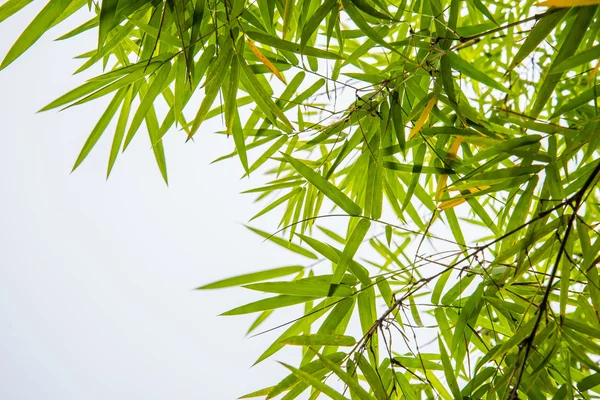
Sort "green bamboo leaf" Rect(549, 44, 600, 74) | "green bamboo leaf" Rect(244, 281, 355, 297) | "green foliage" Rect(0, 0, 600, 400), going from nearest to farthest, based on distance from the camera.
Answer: "green bamboo leaf" Rect(549, 44, 600, 74) < "green foliage" Rect(0, 0, 600, 400) < "green bamboo leaf" Rect(244, 281, 355, 297)

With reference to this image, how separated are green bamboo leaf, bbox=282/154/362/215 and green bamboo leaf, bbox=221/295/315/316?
0.13m

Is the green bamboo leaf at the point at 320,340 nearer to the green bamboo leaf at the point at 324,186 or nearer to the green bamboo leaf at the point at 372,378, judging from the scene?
the green bamboo leaf at the point at 372,378

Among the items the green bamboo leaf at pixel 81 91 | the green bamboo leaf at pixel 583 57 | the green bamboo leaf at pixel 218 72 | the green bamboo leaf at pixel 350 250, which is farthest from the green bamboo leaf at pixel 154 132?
the green bamboo leaf at pixel 583 57

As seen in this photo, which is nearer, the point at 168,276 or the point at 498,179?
the point at 498,179

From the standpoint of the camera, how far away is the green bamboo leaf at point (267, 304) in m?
0.67

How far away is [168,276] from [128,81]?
1.45m

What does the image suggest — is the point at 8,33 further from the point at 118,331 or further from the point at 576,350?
the point at 576,350

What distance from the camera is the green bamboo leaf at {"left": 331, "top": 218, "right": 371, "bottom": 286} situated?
0.60m

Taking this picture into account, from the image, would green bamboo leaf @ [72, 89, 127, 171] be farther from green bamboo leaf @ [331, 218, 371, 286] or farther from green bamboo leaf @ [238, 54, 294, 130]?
green bamboo leaf @ [331, 218, 371, 286]

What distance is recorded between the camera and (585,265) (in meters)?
0.53

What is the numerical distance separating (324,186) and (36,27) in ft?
1.21

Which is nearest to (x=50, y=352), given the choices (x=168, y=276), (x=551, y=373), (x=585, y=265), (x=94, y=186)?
(x=168, y=276)

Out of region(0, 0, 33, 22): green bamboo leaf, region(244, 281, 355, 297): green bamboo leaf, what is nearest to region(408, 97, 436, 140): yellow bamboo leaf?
region(244, 281, 355, 297): green bamboo leaf

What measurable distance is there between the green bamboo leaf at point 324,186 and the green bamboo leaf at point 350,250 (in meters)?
0.02
